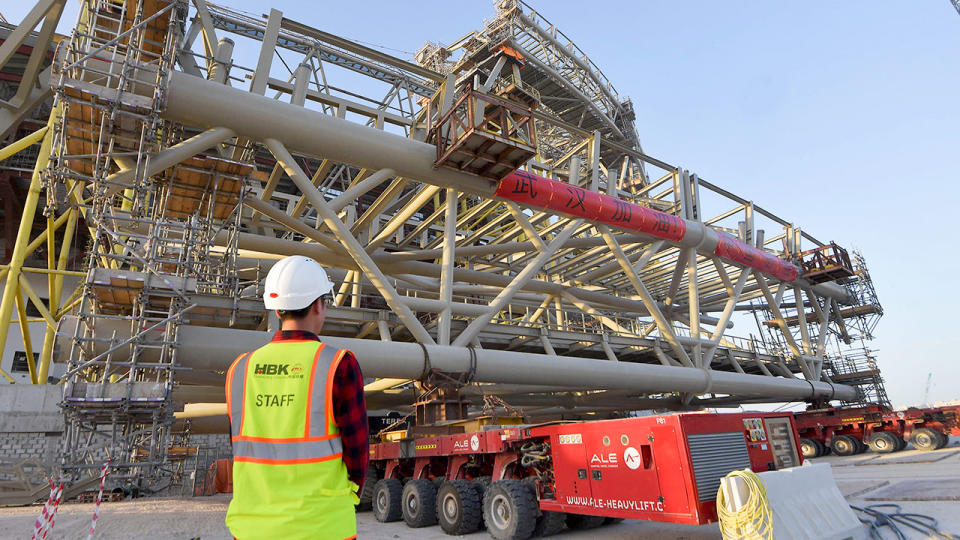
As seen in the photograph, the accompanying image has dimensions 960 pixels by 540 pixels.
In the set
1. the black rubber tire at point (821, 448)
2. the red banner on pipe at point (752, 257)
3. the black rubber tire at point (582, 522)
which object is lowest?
the black rubber tire at point (582, 522)

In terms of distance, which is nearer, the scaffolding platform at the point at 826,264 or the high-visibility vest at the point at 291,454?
the high-visibility vest at the point at 291,454

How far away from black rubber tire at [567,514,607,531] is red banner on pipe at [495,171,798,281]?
773 cm

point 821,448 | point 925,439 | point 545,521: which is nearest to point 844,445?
point 821,448

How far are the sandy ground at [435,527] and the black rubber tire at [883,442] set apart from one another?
7.79m

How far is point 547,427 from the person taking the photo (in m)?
7.90

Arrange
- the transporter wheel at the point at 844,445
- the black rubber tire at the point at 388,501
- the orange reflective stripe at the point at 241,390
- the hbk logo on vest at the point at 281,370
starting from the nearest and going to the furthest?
the hbk logo on vest at the point at 281,370, the orange reflective stripe at the point at 241,390, the black rubber tire at the point at 388,501, the transporter wheel at the point at 844,445

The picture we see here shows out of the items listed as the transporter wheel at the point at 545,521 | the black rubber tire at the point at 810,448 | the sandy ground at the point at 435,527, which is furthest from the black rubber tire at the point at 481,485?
the black rubber tire at the point at 810,448

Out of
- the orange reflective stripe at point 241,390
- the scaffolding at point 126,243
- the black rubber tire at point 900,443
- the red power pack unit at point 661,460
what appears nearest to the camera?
the orange reflective stripe at point 241,390

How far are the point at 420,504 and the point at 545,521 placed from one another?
7.72 ft

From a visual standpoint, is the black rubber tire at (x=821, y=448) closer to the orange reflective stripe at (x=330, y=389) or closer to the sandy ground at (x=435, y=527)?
the sandy ground at (x=435, y=527)

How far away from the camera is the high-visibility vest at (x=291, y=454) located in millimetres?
2158

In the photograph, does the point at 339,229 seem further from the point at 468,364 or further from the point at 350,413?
the point at 350,413

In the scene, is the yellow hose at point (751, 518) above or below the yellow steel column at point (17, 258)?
below

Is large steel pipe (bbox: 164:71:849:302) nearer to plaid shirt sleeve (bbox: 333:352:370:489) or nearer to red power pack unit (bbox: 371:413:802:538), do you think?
red power pack unit (bbox: 371:413:802:538)
